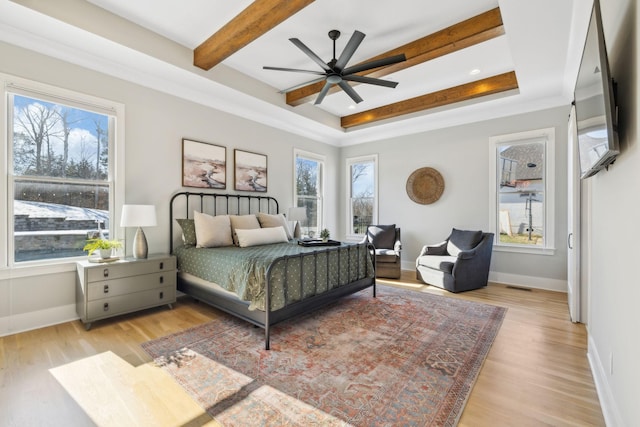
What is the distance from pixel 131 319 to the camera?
3.21m

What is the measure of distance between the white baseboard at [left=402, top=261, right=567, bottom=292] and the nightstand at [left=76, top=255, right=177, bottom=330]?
493 cm

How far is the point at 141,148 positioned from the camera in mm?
3684

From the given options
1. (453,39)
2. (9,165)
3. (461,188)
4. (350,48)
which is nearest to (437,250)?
(461,188)

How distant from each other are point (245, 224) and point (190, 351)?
1990 mm

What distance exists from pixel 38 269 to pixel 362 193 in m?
5.39

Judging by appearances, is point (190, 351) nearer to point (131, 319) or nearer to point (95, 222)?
point (131, 319)

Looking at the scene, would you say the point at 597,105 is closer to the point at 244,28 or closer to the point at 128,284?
the point at 244,28

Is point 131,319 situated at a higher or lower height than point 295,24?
lower

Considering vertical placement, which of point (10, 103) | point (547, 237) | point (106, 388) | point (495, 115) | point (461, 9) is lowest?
point (106, 388)

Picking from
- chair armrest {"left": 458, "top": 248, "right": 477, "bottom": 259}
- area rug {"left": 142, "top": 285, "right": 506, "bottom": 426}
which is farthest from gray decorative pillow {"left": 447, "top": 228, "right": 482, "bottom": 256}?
area rug {"left": 142, "top": 285, "right": 506, "bottom": 426}

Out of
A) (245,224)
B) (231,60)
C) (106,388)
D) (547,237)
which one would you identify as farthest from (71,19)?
(547,237)

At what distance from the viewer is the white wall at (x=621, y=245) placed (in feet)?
4.13

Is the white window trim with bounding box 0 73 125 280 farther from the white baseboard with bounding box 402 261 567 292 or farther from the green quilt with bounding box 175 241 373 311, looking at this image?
the white baseboard with bounding box 402 261 567 292

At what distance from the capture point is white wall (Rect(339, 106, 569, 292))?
4367mm
